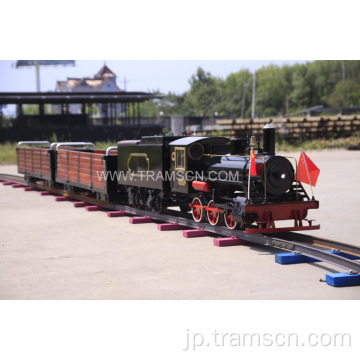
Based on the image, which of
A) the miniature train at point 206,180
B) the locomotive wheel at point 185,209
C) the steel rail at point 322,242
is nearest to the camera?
the steel rail at point 322,242

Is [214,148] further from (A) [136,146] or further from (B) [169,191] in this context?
(A) [136,146]

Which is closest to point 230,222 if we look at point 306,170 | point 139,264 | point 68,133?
point 306,170

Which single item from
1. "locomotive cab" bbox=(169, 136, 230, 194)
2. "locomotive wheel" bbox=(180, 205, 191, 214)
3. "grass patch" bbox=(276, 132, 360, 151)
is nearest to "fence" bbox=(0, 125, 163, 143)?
"grass patch" bbox=(276, 132, 360, 151)

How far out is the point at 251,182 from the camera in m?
9.34

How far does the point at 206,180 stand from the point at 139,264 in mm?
2763

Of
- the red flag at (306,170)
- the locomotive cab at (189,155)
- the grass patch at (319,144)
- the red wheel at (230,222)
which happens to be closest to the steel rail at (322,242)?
the red wheel at (230,222)

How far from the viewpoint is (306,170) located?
9.56 metres

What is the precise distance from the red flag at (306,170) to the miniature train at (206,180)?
0.50ft

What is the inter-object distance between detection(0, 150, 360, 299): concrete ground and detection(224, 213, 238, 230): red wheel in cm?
50

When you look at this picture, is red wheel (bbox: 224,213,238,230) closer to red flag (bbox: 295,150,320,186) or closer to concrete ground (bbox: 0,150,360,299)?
concrete ground (bbox: 0,150,360,299)

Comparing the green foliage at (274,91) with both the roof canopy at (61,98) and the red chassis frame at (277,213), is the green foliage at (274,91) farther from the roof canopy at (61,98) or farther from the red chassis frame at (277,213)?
the red chassis frame at (277,213)

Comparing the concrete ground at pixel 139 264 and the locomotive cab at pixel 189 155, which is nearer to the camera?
the concrete ground at pixel 139 264

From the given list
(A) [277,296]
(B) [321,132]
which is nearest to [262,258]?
(A) [277,296]

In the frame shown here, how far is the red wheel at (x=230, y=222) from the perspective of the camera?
9.86m
